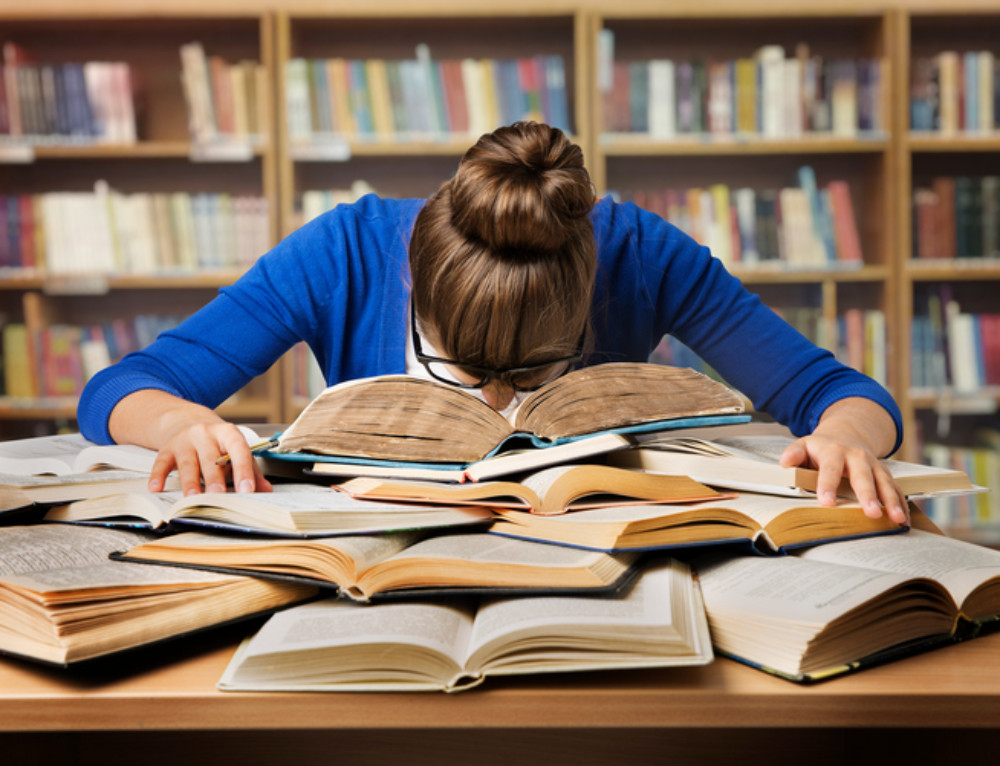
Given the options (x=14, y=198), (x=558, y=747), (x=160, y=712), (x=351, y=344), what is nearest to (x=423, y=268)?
(x=351, y=344)

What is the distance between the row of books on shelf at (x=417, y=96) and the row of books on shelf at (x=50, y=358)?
805 millimetres

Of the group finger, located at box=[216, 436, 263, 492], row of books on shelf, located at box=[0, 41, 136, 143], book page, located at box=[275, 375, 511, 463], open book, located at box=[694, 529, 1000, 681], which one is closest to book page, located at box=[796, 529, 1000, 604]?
open book, located at box=[694, 529, 1000, 681]

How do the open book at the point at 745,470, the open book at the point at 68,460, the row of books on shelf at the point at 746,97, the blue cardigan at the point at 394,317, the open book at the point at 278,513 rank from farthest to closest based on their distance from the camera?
1. the row of books on shelf at the point at 746,97
2. the blue cardigan at the point at 394,317
3. the open book at the point at 68,460
4. the open book at the point at 745,470
5. the open book at the point at 278,513

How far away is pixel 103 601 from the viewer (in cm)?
36

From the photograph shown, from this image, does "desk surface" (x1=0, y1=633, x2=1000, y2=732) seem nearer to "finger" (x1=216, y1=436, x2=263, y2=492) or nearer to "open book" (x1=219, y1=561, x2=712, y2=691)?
"open book" (x1=219, y1=561, x2=712, y2=691)

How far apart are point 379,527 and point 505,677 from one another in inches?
4.7

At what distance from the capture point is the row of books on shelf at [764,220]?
246cm

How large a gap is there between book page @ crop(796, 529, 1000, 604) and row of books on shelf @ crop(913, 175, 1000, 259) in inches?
89.7

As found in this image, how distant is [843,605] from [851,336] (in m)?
2.35

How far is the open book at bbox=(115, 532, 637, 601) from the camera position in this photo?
0.38m

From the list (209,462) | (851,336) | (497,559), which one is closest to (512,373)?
(209,462)

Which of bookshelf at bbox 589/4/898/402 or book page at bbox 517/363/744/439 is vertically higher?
bookshelf at bbox 589/4/898/402

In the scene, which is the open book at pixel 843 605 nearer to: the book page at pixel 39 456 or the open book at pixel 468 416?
the open book at pixel 468 416

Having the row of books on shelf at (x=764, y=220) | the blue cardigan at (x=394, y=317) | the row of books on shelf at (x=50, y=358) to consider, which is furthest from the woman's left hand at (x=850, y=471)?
the row of books on shelf at (x=50, y=358)
